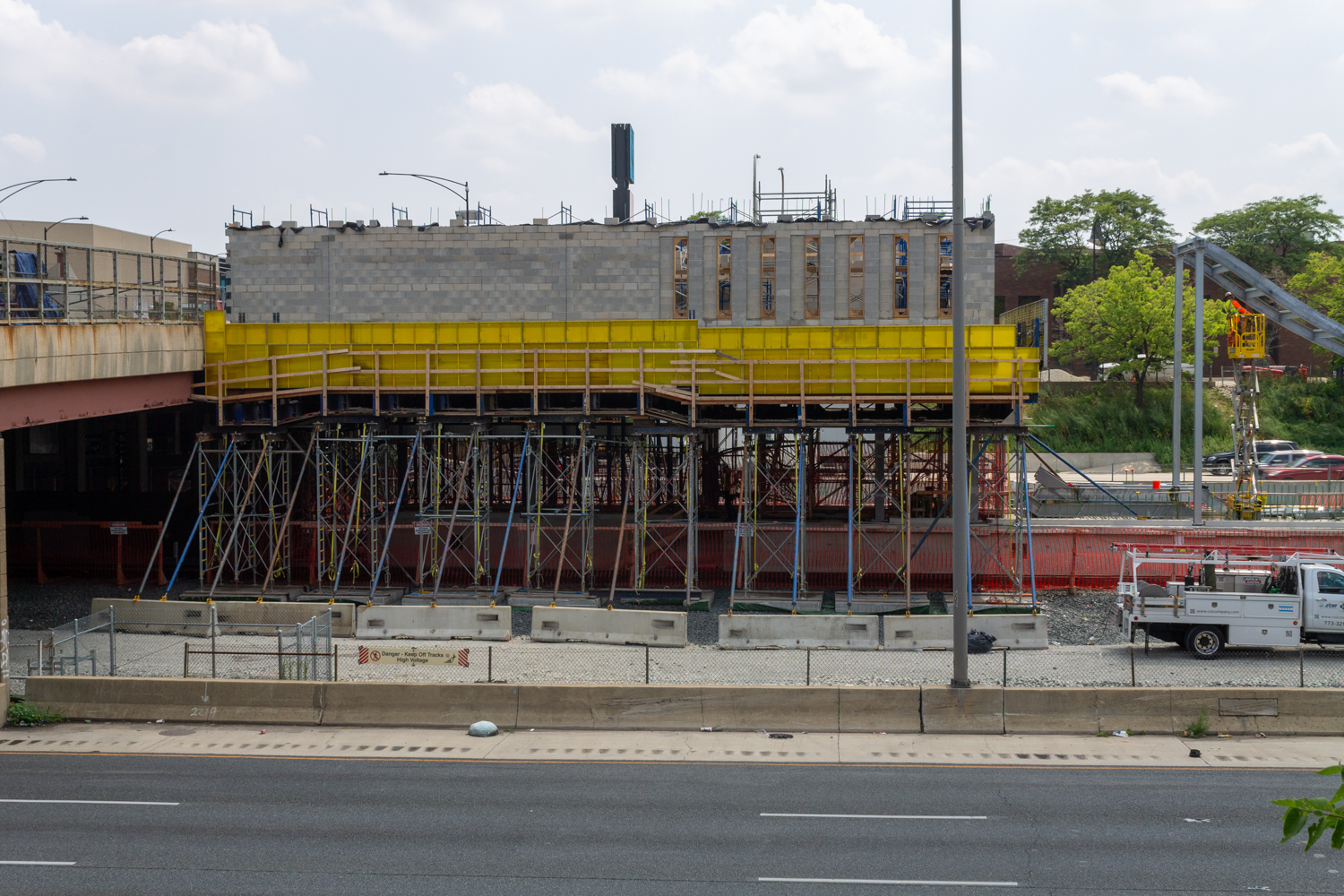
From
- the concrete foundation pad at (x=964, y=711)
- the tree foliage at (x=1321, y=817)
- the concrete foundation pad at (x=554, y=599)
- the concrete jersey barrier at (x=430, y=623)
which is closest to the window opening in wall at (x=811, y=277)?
the concrete foundation pad at (x=554, y=599)

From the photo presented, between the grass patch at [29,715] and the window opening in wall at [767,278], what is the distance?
23800mm

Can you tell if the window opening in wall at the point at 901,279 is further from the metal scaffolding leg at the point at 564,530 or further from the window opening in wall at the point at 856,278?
the metal scaffolding leg at the point at 564,530

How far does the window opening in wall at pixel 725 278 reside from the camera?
117 feet

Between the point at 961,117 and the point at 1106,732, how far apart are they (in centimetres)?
Answer: 914

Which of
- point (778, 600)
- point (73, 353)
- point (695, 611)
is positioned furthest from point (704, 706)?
point (73, 353)

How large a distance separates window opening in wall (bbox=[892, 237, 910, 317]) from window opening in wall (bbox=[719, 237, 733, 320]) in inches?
201

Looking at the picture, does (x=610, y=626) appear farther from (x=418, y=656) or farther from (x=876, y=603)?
(x=876, y=603)

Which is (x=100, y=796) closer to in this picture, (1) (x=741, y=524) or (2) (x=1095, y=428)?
(1) (x=741, y=524)

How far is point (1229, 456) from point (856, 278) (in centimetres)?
2884

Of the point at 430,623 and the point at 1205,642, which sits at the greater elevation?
the point at 1205,642

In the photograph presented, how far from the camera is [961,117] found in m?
16.2

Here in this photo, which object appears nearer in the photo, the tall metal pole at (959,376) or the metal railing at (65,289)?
the tall metal pole at (959,376)

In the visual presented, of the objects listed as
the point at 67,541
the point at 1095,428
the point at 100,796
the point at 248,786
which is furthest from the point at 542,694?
the point at 1095,428

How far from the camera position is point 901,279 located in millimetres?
35469
